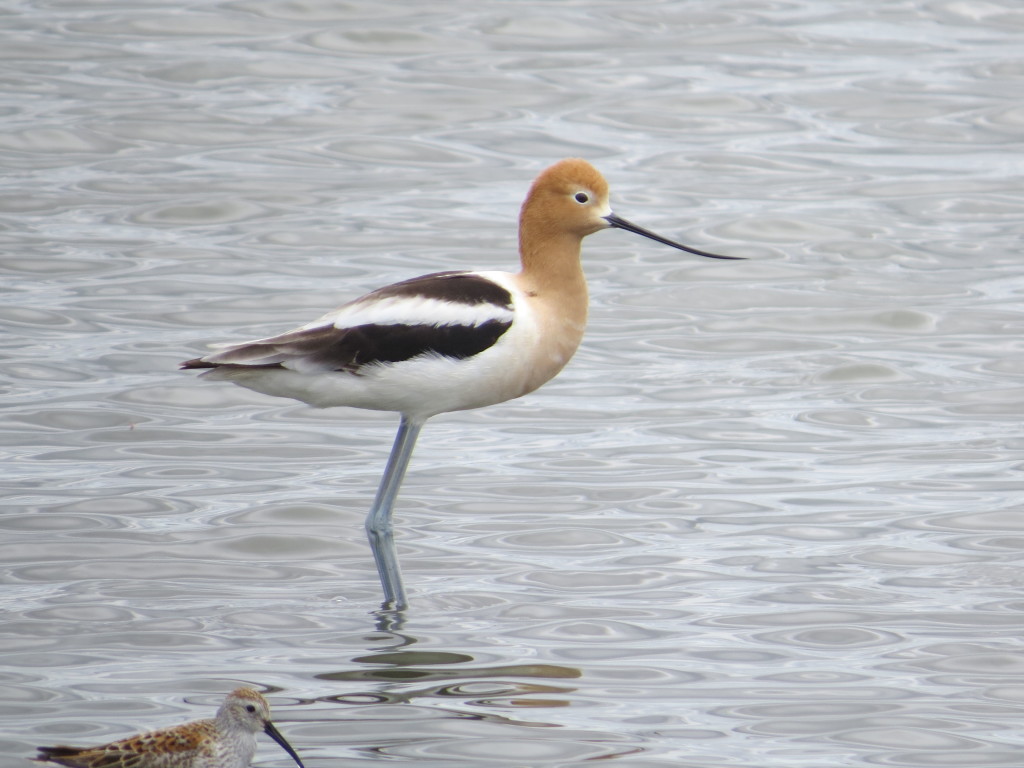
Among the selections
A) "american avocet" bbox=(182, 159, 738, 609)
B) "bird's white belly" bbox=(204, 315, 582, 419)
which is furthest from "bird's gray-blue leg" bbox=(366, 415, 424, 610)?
"bird's white belly" bbox=(204, 315, 582, 419)

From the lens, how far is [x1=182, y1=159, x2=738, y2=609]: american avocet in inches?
335

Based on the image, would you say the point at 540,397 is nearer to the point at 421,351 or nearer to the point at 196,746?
the point at 421,351

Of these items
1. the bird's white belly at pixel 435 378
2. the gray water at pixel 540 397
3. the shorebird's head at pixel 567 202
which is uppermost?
the shorebird's head at pixel 567 202

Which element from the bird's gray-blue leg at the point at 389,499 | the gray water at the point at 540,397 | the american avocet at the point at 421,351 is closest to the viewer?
the gray water at the point at 540,397

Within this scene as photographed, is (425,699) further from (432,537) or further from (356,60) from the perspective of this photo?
(356,60)

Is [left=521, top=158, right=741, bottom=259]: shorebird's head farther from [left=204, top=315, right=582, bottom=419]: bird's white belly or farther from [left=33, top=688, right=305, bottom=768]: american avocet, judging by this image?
[left=33, top=688, right=305, bottom=768]: american avocet

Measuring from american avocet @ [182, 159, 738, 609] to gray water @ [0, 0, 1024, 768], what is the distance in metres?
0.85

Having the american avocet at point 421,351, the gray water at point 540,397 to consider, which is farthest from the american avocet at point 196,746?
the american avocet at point 421,351

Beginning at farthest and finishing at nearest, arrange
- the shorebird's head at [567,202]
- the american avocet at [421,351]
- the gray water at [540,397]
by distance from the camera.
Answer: the shorebird's head at [567,202], the american avocet at [421,351], the gray water at [540,397]

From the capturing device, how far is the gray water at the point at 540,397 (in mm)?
7312

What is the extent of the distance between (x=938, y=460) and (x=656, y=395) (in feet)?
7.15

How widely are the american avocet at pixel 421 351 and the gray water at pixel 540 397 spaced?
853mm

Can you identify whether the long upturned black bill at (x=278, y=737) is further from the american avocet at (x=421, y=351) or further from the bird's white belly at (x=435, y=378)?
Result: the bird's white belly at (x=435, y=378)

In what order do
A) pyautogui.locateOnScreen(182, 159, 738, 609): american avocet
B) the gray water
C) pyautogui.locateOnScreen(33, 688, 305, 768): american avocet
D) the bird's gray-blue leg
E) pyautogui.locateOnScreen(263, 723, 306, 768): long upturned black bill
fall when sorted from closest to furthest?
pyautogui.locateOnScreen(33, 688, 305, 768): american avocet, pyautogui.locateOnScreen(263, 723, 306, 768): long upturned black bill, the gray water, pyautogui.locateOnScreen(182, 159, 738, 609): american avocet, the bird's gray-blue leg
